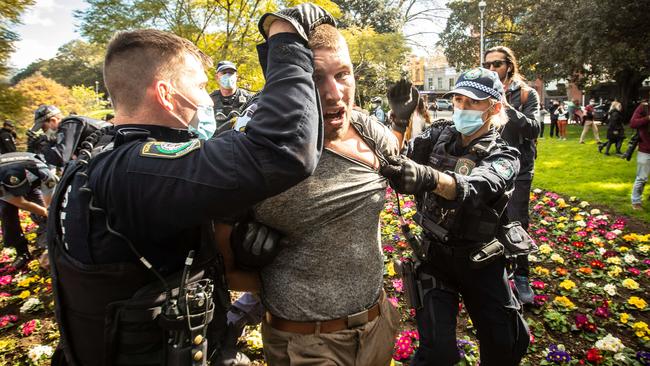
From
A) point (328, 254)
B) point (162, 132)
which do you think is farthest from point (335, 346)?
point (162, 132)

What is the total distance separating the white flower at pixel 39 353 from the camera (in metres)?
3.11

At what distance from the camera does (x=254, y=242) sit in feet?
5.16

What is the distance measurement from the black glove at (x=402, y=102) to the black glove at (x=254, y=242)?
5.40 ft

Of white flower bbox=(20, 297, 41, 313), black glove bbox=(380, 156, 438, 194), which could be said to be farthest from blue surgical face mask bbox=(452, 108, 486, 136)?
white flower bbox=(20, 297, 41, 313)

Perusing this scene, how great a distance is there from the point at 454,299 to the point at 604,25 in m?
19.4

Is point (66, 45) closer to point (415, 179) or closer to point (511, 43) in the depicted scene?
point (511, 43)

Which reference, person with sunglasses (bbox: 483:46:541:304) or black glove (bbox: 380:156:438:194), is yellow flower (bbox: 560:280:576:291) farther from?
black glove (bbox: 380:156:438:194)

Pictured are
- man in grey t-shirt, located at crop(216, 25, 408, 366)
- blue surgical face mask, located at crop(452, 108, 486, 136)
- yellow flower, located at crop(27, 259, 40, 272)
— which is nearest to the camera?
man in grey t-shirt, located at crop(216, 25, 408, 366)

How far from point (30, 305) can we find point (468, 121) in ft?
15.6

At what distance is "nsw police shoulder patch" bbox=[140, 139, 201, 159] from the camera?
1.16 metres

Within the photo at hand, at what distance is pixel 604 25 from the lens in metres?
16.4

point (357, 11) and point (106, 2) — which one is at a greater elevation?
point (357, 11)

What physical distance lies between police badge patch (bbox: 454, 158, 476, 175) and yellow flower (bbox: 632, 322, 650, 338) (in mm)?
2324

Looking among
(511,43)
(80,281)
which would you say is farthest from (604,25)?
(80,281)
